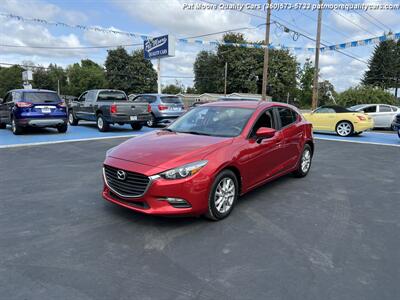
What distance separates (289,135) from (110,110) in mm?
9060

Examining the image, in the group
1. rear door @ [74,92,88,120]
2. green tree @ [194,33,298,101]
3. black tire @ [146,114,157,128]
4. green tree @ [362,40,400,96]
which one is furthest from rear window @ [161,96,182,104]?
green tree @ [362,40,400,96]

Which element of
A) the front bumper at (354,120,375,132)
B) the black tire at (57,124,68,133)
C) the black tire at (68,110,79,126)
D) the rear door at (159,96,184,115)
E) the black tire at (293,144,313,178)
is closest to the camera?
the black tire at (293,144,313,178)

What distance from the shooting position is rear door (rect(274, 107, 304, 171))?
564 cm

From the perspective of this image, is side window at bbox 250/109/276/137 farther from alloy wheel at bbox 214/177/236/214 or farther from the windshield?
alloy wheel at bbox 214/177/236/214

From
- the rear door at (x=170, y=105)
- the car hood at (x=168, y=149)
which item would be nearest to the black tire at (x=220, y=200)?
the car hood at (x=168, y=149)

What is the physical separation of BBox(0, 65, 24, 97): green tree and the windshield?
9347 centimetres

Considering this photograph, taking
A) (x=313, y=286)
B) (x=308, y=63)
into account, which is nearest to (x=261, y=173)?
(x=313, y=286)

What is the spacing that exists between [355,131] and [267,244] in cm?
1236

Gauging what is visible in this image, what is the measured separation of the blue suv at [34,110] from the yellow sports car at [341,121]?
11128 millimetres

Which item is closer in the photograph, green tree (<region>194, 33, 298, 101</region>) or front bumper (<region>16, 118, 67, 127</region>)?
front bumper (<region>16, 118, 67, 127</region>)

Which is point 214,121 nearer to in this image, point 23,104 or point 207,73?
point 23,104

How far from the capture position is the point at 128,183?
3.96 m

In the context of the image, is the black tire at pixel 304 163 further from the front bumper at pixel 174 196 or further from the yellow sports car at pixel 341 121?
the yellow sports car at pixel 341 121

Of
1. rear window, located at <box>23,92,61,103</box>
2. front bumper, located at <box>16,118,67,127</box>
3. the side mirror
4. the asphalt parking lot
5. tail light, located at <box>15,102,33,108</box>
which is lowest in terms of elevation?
the asphalt parking lot
